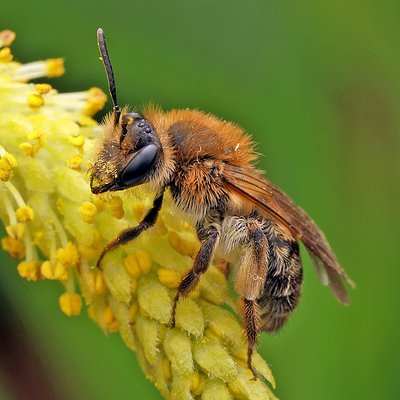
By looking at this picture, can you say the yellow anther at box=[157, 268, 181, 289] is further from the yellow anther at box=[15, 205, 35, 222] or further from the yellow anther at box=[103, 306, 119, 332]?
the yellow anther at box=[15, 205, 35, 222]

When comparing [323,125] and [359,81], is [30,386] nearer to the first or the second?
[323,125]

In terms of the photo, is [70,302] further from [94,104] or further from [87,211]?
[94,104]

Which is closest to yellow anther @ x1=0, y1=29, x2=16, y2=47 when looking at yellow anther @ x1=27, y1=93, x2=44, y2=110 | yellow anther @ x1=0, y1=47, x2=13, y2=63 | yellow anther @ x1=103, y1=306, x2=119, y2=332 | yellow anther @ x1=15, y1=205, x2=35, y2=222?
yellow anther @ x1=0, y1=47, x2=13, y2=63

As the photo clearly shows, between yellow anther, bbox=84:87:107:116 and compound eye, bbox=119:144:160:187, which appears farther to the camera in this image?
yellow anther, bbox=84:87:107:116

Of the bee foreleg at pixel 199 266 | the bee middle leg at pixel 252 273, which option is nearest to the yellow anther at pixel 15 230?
the bee foreleg at pixel 199 266

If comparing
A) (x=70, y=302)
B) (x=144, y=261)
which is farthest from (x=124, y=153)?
(x=70, y=302)
